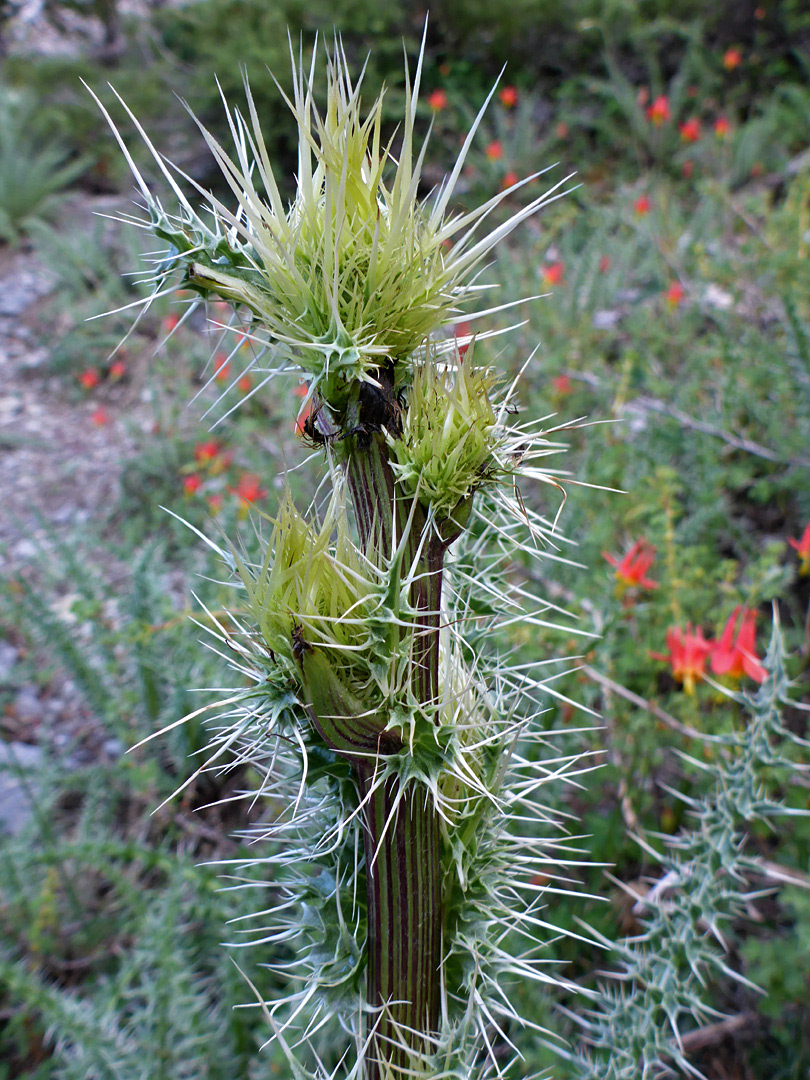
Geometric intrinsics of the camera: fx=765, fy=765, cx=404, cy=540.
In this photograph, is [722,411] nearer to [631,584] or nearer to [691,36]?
[631,584]

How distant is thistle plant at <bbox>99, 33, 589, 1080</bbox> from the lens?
696 mm

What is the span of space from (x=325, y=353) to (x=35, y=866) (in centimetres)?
204

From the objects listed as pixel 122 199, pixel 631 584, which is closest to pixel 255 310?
pixel 631 584

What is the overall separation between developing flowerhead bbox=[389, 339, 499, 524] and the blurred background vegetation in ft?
0.45

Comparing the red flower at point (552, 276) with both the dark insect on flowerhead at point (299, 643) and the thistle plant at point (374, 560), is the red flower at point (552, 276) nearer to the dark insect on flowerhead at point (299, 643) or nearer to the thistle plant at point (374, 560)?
the thistle plant at point (374, 560)

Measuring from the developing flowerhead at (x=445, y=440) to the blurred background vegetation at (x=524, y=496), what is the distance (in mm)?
138

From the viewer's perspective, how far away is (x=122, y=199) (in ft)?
22.1

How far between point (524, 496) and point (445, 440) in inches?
52.8

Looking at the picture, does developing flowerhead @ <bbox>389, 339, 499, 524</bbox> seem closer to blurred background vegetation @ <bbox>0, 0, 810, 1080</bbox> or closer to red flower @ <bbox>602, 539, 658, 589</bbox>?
blurred background vegetation @ <bbox>0, 0, 810, 1080</bbox>

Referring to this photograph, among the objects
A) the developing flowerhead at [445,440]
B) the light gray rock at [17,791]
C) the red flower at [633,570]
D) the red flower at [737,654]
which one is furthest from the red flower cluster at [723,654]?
the light gray rock at [17,791]

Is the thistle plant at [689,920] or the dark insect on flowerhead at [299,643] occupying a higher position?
the dark insect on flowerhead at [299,643]

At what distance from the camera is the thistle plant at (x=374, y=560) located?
696 millimetres

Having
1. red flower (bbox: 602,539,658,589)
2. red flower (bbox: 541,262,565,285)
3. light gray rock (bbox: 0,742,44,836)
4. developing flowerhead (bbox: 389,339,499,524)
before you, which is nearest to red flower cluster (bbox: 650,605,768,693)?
red flower (bbox: 602,539,658,589)

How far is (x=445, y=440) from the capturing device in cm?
71
